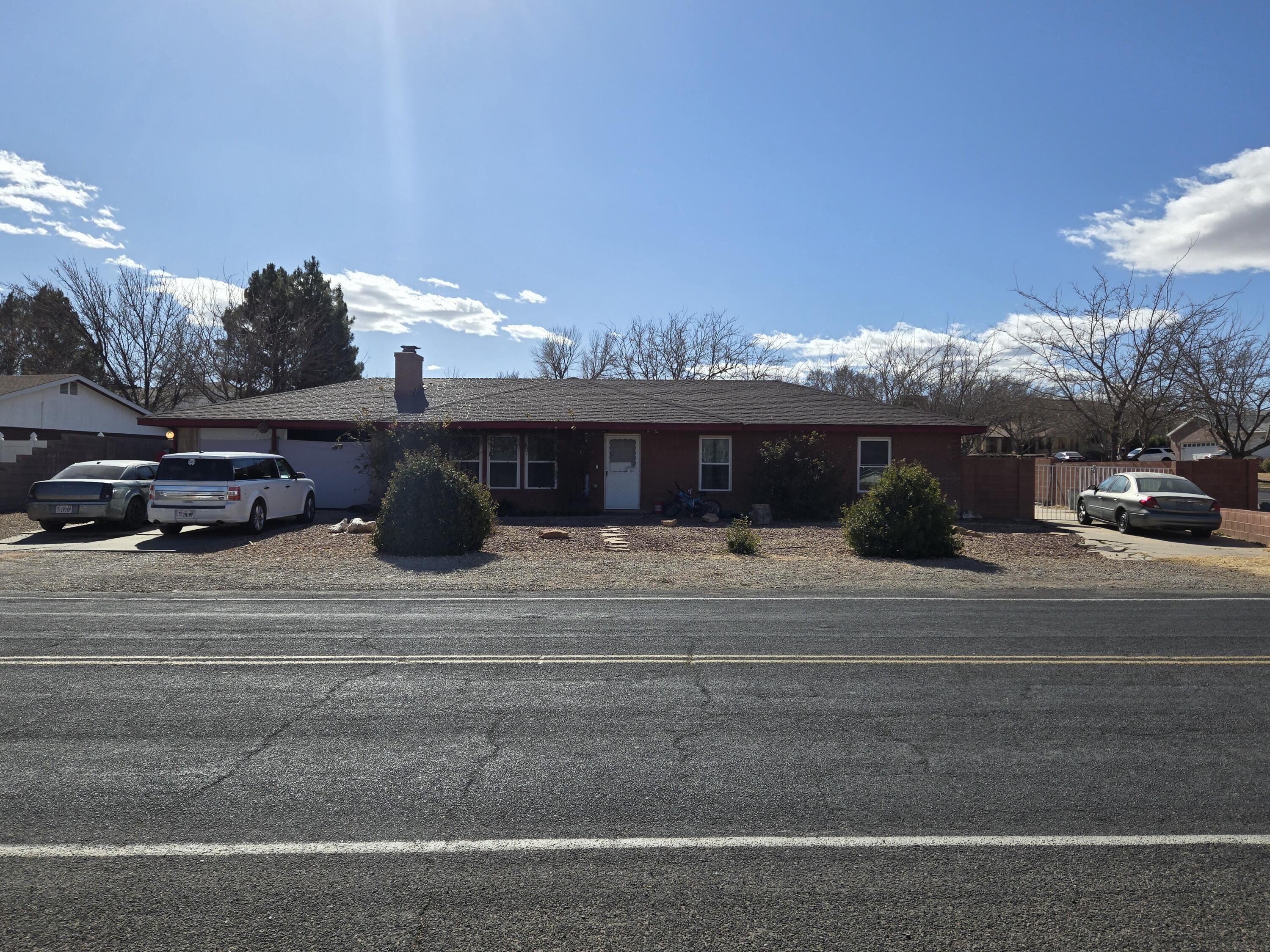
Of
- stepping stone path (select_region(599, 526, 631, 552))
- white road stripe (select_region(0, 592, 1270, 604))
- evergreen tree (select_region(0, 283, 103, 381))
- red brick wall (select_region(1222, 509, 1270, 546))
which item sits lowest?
white road stripe (select_region(0, 592, 1270, 604))

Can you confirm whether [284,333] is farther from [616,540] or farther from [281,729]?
[281,729]

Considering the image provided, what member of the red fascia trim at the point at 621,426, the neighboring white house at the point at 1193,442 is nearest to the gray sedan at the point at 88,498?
the red fascia trim at the point at 621,426

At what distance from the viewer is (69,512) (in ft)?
57.4

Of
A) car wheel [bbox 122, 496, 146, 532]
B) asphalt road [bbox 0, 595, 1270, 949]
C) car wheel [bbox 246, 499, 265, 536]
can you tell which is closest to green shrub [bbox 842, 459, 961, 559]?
asphalt road [bbox 0, 595, 1270, 949]

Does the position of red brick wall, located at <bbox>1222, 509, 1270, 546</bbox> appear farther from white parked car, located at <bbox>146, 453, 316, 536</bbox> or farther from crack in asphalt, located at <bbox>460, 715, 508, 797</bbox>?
white parked car, located at <bbox>146, 453, 316, 536</bbox>

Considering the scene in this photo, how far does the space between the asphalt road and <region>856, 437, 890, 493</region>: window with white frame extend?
1541cm

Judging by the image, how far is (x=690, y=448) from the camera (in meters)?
23.3

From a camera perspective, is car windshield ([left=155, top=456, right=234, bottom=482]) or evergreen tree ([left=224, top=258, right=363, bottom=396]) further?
evergreen tree ([left=224, top=258, right=363, bottom=396])

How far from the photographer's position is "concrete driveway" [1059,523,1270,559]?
1664cm

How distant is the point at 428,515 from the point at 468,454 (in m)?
8.06

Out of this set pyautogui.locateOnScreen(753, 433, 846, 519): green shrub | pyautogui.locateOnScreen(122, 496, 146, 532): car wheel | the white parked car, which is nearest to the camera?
the white parked car

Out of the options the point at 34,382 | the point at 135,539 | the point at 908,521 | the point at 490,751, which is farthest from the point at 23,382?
the point at 490,751

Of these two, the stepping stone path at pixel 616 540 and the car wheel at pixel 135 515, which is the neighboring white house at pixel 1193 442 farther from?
the car wheel at pixel 135 515

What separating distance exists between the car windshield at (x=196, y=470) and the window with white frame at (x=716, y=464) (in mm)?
11460
